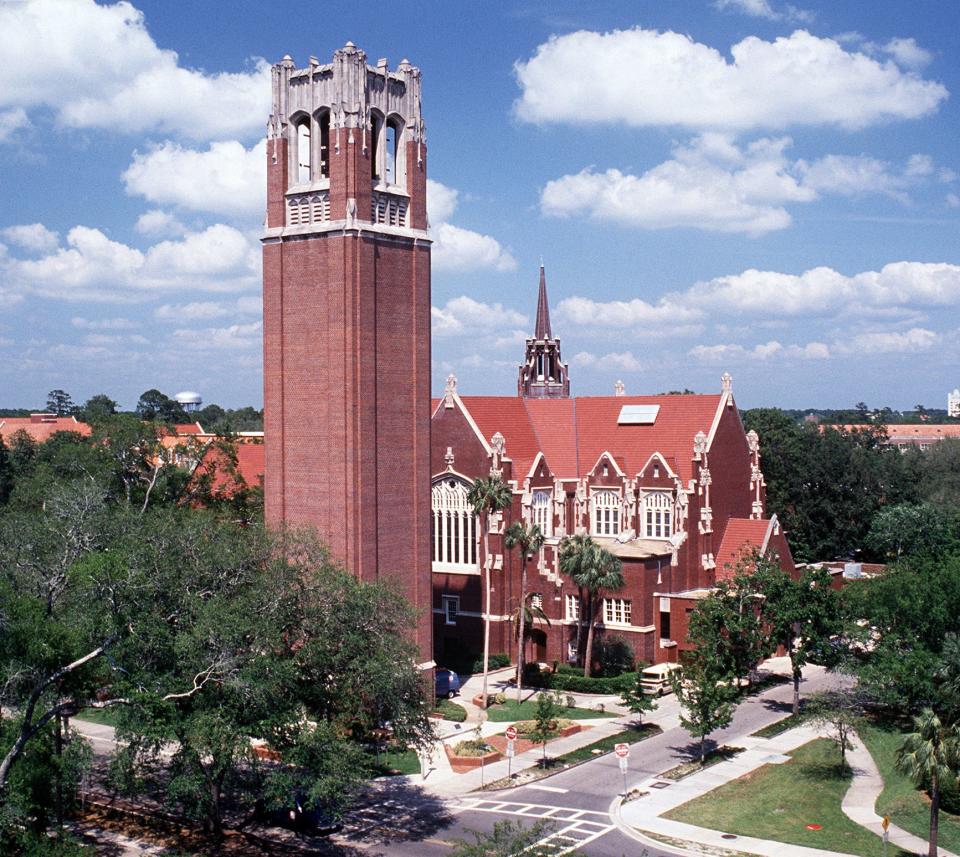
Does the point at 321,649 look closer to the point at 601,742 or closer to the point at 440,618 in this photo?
the point at 601,742

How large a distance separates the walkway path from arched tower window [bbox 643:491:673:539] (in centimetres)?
1878

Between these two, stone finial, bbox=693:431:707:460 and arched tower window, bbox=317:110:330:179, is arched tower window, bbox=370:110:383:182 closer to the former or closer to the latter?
arched tower window, bbox=317:110:330:179

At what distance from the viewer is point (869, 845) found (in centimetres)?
3269

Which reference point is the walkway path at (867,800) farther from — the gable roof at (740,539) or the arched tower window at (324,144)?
the arched tower window at (324,144)

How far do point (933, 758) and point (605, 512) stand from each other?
111 ft

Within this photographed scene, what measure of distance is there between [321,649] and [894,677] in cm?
2325

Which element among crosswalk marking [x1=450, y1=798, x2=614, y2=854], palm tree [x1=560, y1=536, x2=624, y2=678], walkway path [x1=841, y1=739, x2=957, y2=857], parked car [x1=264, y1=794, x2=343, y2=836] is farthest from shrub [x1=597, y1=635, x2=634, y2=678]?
parked car [x1=264, y1=794, x2=343, y2=836]

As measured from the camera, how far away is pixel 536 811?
36.2 m

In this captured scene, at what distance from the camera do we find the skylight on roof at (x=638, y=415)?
65.2 metres

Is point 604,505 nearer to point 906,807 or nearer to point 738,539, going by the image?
point 738,539

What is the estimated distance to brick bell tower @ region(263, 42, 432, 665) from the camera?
46.8 meters

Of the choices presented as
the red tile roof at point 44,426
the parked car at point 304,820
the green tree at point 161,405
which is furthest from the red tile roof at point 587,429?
the green tree at point 161,405

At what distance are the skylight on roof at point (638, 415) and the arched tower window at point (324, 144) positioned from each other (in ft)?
83.4

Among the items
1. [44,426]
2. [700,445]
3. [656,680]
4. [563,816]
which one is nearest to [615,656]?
[656,680]
